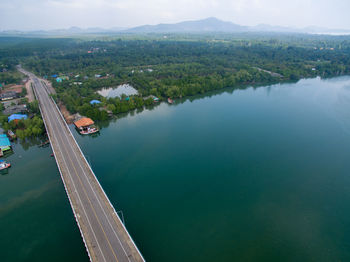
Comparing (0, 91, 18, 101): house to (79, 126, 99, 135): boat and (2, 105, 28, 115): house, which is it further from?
(79, 126, 99, 135): boat

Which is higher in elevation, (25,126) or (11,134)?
(25,126)

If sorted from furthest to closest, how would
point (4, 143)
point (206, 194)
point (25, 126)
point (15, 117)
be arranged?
point (15, 117)
point (25, 126)
point (4, 143)
point (206, 194)

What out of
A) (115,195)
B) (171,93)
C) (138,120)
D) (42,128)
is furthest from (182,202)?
(171,93)

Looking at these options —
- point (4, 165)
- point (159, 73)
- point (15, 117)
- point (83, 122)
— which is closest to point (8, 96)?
point (15, 117)

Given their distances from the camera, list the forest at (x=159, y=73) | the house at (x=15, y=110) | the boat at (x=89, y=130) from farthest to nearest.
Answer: the forest at (x=159, y=73), the house at (x=15, y=110), the boat at (x=89, y=130)

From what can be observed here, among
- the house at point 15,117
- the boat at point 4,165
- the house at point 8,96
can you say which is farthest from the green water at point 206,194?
the house at point 8,96

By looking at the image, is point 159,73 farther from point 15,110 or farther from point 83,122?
point 15,110

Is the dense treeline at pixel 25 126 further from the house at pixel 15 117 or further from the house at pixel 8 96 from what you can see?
the house at pixel 8 96
